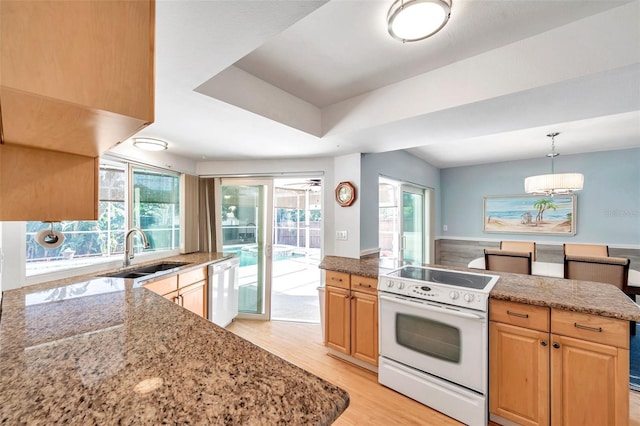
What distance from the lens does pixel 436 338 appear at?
1873mm

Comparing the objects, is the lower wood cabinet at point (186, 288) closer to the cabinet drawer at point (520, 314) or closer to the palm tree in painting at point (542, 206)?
the cabinet drawer at point (520, 314)

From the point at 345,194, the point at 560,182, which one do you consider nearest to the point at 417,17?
the point at 345,194

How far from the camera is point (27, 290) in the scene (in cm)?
164

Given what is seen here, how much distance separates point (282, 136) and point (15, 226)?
6.65 ft

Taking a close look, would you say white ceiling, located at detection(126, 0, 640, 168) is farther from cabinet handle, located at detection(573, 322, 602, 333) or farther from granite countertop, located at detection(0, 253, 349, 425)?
cabinet handle, located at detection(573, 322, 602, 333)

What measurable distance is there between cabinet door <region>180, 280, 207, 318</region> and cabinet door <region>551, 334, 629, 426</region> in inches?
115

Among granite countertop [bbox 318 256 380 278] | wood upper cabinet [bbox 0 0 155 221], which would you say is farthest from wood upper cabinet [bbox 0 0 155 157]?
granite countertop [bbox 318 256 380 278]

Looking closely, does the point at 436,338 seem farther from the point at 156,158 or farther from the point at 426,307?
the point at 156,158

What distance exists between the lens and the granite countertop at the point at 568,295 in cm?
Result: 145

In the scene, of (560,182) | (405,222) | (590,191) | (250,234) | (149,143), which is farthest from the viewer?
(405,222)

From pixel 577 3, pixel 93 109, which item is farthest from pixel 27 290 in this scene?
pixel 577 3

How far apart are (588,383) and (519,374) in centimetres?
32

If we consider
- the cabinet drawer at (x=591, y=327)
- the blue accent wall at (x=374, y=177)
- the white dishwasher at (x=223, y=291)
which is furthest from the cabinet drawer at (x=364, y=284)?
the white dishwasher at (x=223, y=291)

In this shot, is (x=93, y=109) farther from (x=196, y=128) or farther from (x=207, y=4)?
(x=196, y=128)
